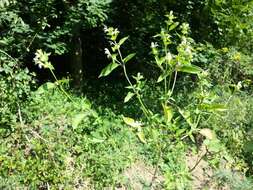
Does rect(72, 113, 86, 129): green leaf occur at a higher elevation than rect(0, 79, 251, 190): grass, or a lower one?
higher

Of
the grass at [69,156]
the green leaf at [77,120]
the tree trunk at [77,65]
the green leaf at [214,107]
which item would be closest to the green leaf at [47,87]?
the green leaf at [77,120]

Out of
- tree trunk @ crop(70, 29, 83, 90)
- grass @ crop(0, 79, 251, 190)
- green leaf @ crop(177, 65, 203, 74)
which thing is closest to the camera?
green leaf @ crop(177, 65, 203, 74)

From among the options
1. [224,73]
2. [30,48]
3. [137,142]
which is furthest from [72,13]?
[224,73]

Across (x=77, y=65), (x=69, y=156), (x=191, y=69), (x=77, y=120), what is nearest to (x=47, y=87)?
(x=77, y=120)

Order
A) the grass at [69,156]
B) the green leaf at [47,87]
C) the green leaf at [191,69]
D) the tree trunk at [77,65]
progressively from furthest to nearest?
the tree trunk at [77,65] < the grass at [69,156] < the green leaf at [47,87] < the green leaf at [191,69]

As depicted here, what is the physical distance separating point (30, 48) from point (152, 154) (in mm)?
1777

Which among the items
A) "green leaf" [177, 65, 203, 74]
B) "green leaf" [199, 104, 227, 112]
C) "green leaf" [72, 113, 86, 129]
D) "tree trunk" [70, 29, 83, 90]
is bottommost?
"tree trunk" [70, 29, 83, 90]

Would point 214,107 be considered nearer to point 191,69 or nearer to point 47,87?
point 191,69

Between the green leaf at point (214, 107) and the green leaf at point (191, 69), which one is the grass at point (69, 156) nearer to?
the green leaf at point (214, 107)

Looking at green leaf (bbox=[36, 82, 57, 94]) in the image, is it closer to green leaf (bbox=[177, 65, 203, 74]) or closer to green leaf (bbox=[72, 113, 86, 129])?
green leaf (bbox=[72, 113, 86, 129])

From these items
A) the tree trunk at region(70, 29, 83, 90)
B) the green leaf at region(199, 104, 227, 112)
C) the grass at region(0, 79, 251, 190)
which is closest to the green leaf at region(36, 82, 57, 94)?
the green leaf at region(199, 104, 227, 112)

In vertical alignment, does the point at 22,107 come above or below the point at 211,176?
above

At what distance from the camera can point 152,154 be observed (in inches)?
225

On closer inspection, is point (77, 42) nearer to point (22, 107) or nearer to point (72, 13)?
point (72, 13)
